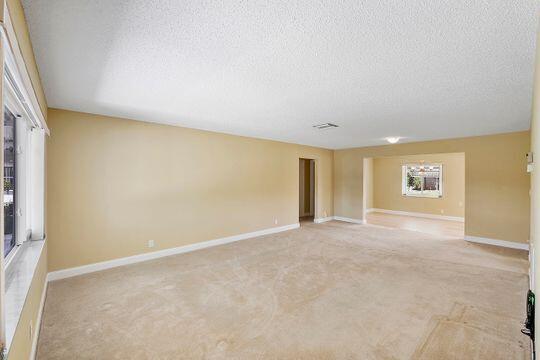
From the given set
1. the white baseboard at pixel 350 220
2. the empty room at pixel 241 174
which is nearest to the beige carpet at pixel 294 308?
the empty room at pixel 241 174

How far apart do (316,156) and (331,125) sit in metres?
3.12

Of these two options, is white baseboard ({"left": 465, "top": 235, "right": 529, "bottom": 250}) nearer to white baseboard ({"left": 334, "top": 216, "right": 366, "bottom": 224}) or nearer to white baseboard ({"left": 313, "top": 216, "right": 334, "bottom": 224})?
white baseboard ({"left": 334, "top": 216, "right": 366, "bottom": 224})

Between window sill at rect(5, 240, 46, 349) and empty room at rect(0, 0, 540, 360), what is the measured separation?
0.02m

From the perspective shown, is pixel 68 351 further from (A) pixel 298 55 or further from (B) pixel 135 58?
(A) pixel 298 55

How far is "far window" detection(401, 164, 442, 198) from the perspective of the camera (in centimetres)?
874

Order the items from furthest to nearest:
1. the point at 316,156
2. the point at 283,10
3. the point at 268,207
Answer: the point at 316,156 < the point at 268,207 < the point at 283,10

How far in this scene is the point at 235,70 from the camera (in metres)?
2.25

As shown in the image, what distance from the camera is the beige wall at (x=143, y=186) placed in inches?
136

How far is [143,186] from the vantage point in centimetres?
414

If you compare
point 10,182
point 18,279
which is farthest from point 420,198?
point 10,182

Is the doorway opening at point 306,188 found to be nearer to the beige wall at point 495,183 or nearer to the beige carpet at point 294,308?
the beige wall at point 495,183

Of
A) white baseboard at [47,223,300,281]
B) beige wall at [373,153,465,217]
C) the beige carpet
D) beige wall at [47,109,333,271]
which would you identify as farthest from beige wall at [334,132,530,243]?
white baseboard at [47,223,300,281]

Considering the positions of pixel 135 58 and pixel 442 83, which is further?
pixel 442 83

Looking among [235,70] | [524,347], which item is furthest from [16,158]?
[524,347]
